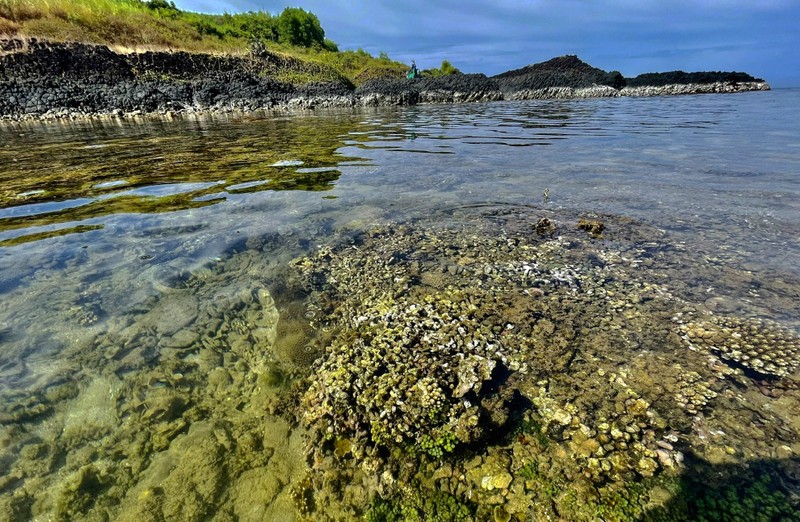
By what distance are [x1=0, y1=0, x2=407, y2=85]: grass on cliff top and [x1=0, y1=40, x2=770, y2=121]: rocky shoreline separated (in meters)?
2.35

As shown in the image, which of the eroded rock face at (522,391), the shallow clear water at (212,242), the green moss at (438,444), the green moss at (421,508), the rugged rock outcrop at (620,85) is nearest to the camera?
the green moss at (421,508)

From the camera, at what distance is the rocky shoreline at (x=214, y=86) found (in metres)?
32.2

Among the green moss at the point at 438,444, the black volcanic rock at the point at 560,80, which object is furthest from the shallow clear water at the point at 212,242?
the black volcanic rock at the point at 560,80

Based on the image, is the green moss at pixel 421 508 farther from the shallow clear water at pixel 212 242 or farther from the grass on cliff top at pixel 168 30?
the grass on cliff top at pixel 168 30

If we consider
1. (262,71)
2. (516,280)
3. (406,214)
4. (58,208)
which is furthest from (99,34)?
(516,280)

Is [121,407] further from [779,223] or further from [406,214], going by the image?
[779,223]

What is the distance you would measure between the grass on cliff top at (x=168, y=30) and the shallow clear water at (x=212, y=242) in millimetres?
38166

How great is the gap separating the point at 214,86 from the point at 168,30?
58.0 ft

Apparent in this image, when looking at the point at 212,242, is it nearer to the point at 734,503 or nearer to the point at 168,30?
the point at 734,503

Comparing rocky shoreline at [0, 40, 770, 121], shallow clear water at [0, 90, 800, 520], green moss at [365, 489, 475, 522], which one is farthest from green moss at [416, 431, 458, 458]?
rocky shoreline at [0, 40, 770, 121]

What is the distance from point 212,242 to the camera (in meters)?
5.32

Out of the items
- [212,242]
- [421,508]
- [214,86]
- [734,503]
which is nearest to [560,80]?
[214,86]

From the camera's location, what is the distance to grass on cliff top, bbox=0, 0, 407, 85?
3681 cm

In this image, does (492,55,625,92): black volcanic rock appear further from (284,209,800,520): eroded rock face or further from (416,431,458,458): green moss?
(416,431,458,458): green moss
